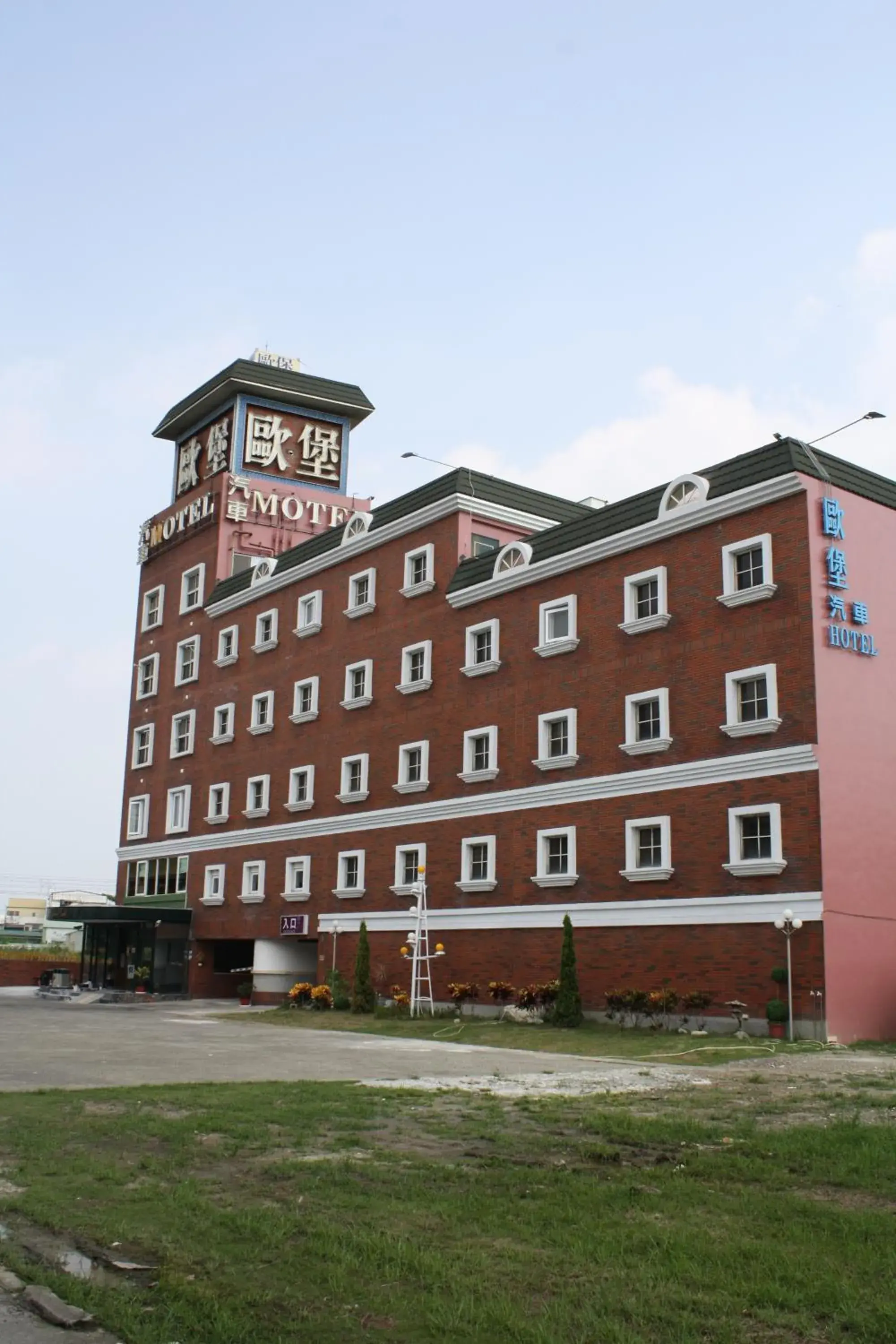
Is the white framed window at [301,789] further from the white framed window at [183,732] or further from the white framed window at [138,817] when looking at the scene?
the white framed window at [138,817]

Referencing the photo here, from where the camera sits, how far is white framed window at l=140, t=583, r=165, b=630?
57781mm

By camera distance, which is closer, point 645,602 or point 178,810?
point 645,602

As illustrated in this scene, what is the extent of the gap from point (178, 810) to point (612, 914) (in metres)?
26.3

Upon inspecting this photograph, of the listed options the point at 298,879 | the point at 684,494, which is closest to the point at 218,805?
the point at 298,879

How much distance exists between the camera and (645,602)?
110 feet

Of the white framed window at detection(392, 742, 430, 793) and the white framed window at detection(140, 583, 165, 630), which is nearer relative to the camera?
the white framed window at detection(392, 742, 430, 793)

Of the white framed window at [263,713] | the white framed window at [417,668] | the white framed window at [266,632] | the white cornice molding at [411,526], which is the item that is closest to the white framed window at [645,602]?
the white cornice molding at [411,526]

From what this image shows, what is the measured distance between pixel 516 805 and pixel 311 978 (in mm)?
15316

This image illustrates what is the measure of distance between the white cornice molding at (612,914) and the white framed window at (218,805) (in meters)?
9.48

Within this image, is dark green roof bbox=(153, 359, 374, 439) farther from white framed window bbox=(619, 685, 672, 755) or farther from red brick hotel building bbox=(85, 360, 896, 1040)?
white framed window bbox=(619, 685, 672, 755)

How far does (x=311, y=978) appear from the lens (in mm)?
47500

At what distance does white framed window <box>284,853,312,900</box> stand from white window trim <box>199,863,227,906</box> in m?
4.68

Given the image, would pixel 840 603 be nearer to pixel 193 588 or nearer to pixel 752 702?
pixel 752 702

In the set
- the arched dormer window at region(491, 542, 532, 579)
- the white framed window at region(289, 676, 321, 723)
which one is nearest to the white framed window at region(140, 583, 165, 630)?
the white framed window at region(289, 676, 321, 723)
